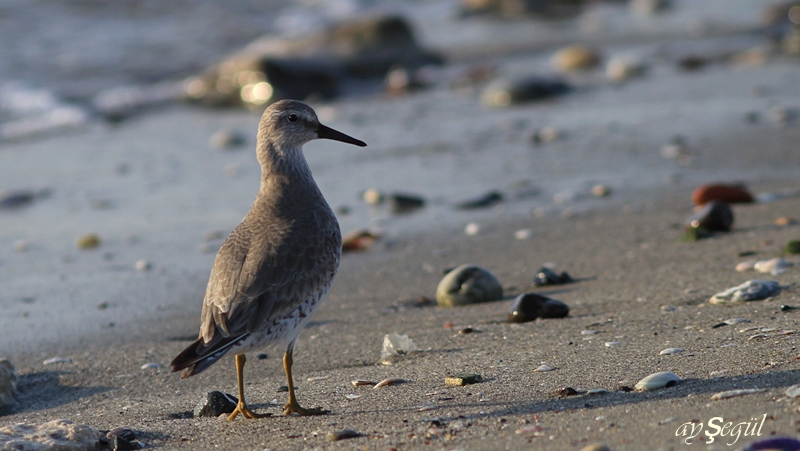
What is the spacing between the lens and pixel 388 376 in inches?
178

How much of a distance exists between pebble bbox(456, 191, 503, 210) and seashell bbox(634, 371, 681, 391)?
4.06 m

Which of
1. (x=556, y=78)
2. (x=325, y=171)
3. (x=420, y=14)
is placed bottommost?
(x=325, y=171)

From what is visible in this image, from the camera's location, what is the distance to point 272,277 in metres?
4.24

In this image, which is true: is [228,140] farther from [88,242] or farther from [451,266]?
[451,266]

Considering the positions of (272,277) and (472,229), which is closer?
(272,277)

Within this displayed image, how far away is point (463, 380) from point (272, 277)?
3.18 feet

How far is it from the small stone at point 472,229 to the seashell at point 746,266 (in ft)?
7.01

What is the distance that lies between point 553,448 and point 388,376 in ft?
4.58

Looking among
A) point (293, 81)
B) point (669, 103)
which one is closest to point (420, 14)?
point (293, 81)

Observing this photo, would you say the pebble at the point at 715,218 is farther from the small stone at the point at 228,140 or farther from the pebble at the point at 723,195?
the small stone at the point at 228,140

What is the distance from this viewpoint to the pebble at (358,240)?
7.05 metres

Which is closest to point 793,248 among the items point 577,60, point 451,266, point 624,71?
point 451,266

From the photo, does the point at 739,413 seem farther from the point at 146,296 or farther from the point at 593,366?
the point at 146,296

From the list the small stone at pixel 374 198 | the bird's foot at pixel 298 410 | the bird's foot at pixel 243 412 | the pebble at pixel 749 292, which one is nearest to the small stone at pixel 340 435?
the bird's foot at pixel 298 410
